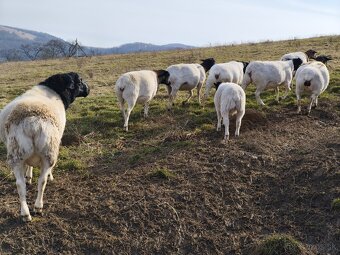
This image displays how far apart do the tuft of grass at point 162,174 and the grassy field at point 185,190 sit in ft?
0.07

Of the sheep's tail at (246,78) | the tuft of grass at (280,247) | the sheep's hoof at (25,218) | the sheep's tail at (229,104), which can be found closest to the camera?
the tuft of grass at (280,247)

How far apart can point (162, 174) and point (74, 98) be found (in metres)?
2.58

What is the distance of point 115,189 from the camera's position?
7309mm

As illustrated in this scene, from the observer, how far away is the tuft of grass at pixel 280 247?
18.3 ft

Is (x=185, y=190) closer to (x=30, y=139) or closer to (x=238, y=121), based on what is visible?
(x=30, y=139)

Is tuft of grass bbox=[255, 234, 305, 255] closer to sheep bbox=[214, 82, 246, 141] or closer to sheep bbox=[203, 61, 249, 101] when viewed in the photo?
sheep bbox=[214, 82, 246, 141]

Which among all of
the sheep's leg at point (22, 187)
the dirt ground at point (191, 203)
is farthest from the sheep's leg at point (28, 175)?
the sheep's leg at point (22, 187)

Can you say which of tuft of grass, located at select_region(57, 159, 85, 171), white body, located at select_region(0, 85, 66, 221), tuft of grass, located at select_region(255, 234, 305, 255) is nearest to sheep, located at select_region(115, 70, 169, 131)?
tuft of grass, located at select_region(57, 159, 85, 171)

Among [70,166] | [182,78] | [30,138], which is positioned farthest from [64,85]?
[182,78]

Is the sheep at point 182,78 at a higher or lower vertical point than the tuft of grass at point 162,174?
higher

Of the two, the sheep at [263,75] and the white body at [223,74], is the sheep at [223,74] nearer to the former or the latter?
the white body at [223,74]

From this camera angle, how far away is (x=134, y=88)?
1145 cm

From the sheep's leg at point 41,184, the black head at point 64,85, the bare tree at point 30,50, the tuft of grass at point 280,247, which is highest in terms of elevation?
the black head at point 64,85

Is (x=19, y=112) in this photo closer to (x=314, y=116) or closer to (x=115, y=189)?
(x=115, y=189)
